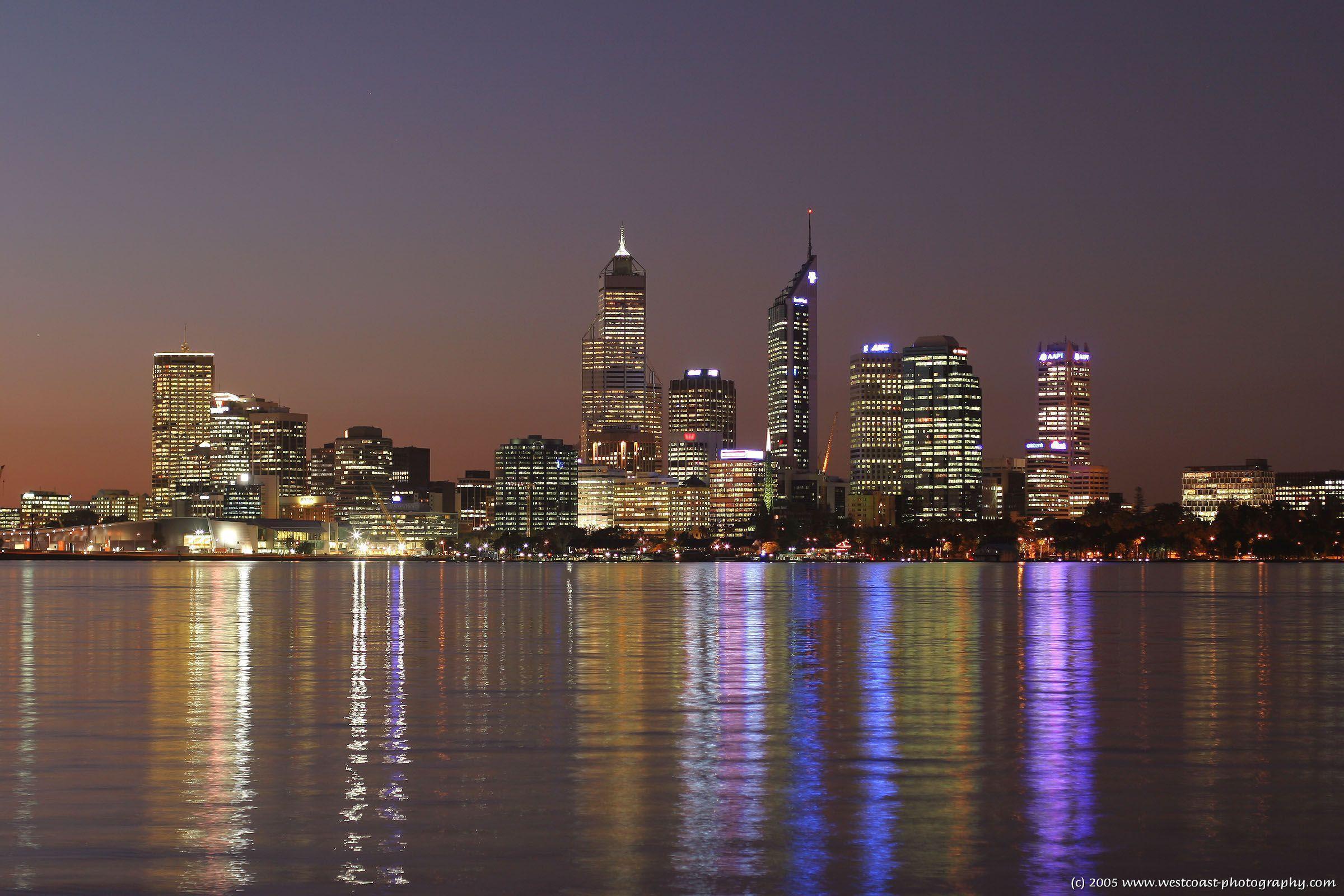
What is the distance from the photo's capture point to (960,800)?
20.2 m

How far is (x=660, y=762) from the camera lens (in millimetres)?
23719

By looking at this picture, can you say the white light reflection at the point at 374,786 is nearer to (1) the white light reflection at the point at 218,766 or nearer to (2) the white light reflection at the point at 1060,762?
(1) the white light reflection at the point at 218,766

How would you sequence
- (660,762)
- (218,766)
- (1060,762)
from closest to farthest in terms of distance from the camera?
(218,766)
(660,762)
(1060,762)

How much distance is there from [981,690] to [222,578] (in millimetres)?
150195

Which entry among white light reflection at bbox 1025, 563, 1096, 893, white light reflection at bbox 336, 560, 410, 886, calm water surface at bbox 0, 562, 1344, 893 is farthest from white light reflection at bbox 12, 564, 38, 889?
white light reflection at bbox 1025, 563, 1096, 893

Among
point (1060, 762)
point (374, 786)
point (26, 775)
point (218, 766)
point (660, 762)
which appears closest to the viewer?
point (374, 786)

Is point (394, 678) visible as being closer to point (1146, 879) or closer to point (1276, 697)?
point (1276, 697)

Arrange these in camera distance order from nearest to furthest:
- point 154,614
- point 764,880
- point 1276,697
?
point 764,880, point 1276,697, point 154,614

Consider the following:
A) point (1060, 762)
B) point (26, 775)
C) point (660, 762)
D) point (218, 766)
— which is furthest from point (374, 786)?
point (1060, 762)

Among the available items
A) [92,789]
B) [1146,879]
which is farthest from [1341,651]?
[92,789]

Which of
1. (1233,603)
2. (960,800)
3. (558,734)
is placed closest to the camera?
(960,800)

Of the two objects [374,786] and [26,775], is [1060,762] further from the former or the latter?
[26,775]

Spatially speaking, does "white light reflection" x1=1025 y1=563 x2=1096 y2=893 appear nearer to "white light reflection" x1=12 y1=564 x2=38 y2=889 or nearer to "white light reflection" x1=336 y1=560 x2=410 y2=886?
"white light reflection" x1=336 y1=560 x2=410 y2=886

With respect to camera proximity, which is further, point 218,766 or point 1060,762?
point 1060,762
